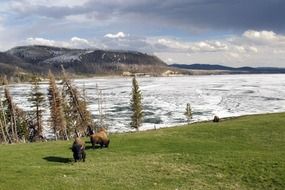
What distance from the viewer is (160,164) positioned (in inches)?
1074

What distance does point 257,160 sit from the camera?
27469 mm

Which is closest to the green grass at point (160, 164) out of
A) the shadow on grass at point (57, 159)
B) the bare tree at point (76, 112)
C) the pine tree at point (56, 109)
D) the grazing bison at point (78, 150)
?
the shadow on grass at point (57, 159)

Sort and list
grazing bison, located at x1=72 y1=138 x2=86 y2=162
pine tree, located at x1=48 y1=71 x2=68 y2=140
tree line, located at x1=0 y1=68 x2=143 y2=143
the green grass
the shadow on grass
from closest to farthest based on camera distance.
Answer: the green grass < grazing bison, located at x1=72 y1=138 x2=86 y2=162 < the shadow on grass < tree line, located at x1=0 y1=68 x2=143 y2=143 < pine tree, located at x1=48 y1=71 x2=68 y2=140

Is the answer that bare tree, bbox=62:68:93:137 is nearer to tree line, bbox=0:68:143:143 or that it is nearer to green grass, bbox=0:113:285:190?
tree line, bbox=0:68:143:143

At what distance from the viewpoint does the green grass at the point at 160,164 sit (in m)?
23.4

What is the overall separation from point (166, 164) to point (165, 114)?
77438 millimetres

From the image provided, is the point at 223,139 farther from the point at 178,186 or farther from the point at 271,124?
the point at 178,186

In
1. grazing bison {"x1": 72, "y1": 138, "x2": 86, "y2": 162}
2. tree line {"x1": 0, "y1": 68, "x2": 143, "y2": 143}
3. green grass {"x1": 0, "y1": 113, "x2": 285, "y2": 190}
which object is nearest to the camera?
green grass {"x1": 0, "y1": 113, "x2": 285, "y2": 190}

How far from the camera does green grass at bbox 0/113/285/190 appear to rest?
2341 centimetres

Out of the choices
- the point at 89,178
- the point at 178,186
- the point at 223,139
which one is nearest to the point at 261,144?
the point at 223,139

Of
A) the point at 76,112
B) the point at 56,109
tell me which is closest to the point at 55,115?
the point at 56,109

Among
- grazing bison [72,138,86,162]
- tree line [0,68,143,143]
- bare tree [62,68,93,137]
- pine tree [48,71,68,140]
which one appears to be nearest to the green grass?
grazing bison [72,138,86,162]

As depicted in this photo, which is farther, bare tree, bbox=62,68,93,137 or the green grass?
bare tree, bbox=62,68,93,137

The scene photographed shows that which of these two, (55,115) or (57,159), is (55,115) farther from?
(57,159)
